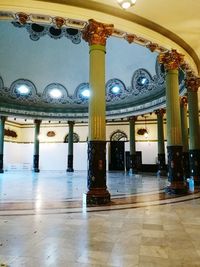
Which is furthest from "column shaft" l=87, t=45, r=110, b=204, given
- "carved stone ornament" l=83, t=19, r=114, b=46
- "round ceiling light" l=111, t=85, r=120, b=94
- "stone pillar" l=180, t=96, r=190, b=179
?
"round ceiling light" l=111, t=85, r=120, b=94

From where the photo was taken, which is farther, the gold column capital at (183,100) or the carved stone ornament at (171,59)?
the gold column capital at (183,100)

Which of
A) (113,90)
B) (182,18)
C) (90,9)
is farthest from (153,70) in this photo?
(90,9)

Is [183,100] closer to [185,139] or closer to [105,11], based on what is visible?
[185,139]

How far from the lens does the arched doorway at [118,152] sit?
2439 centimetres

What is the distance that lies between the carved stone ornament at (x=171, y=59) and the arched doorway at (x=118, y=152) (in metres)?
15.2

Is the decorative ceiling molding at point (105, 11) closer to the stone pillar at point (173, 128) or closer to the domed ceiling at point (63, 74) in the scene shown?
the stone pillar at point (173, 128)

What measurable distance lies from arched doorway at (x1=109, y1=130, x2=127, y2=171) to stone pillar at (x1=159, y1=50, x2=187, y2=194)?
15097 millimetres

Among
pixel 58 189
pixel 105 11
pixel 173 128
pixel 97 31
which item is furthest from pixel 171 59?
pixel 58 189

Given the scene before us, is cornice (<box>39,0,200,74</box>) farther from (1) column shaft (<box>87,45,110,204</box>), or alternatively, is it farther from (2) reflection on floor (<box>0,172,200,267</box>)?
(2) reflection on floor (<box>0,172,200,267</box>)

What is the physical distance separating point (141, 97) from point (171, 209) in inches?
552

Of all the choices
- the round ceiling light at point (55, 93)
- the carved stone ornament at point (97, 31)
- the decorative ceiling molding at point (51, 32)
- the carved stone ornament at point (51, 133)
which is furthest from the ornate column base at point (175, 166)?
the carved stone ornament at point (51, 133)

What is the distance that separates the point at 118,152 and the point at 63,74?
917cm

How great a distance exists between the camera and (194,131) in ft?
37.7

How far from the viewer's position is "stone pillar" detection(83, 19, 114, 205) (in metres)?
6.97
